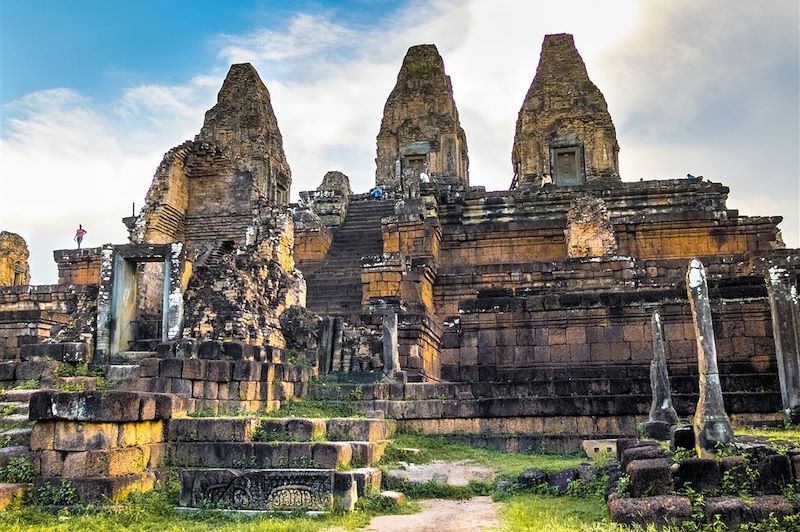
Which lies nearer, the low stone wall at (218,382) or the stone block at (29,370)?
the low stone wall at (218,382)

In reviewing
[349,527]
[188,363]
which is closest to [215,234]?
[188,363]

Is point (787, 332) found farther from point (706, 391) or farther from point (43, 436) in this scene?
point (43, 436)

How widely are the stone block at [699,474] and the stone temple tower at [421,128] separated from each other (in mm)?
26954

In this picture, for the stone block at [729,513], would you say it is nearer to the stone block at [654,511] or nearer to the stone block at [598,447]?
the stone block at [654,511]

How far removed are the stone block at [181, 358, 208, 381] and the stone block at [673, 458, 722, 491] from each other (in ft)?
22.9

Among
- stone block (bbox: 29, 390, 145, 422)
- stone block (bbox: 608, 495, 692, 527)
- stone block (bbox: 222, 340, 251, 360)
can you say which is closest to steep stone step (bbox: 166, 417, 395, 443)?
stone block (bbox: 29, 390, 145, 422)

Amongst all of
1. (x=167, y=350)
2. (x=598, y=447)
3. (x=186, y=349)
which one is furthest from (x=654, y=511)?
(x=167, y=350)

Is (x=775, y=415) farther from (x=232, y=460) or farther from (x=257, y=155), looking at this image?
(x=257, y=155)

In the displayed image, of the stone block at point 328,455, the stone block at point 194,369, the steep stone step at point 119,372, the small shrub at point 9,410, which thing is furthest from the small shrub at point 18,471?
the steep stone step at point 119,372

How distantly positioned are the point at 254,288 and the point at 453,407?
15.1 ft

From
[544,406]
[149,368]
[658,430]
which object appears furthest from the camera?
[544,406]

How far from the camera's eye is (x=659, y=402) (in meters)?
9.80

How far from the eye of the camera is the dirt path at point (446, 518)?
6738 mm

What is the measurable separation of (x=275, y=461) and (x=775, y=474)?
5348 mm
